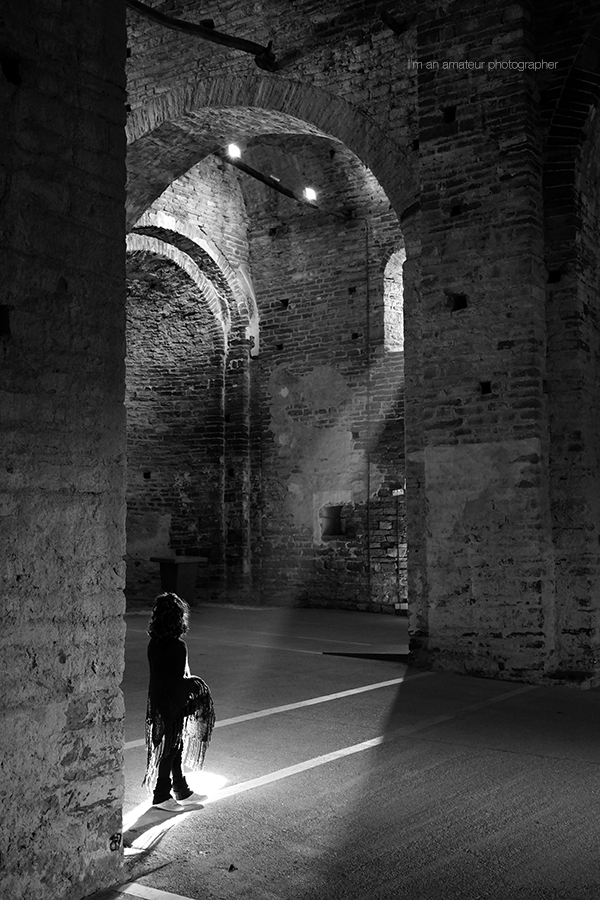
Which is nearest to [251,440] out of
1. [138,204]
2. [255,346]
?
[255,346]

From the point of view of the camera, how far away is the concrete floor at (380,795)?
3.27 meters

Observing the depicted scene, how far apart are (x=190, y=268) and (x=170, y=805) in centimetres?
1150

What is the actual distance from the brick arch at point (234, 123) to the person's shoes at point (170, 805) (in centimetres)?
632

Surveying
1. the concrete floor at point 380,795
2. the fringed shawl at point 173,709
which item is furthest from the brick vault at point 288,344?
the fringed shawl at point 173,709

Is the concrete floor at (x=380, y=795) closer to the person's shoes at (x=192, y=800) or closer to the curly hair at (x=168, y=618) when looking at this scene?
the person's shoes at (x=192, y=800)

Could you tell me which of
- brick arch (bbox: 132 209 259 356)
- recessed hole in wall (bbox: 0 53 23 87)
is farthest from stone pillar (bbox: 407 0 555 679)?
brick arch (bbox: 132 209 259 356)

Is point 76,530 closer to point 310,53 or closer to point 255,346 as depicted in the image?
point 310,53

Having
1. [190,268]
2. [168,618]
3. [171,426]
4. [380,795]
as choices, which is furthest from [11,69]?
[171,426]

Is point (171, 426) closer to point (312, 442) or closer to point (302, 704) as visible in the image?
Result: point (312, 442)

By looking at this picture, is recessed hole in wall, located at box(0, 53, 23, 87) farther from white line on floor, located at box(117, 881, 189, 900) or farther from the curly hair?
white line on floor, located at box(117, 881, 189, 900)

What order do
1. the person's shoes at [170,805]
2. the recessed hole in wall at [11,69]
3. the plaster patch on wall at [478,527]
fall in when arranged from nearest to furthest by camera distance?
the recessed hole in wall at [11,69], the person's shoes at [170,805], the plaster patch on wall at [478,527]

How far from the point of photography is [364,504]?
13.5 meters

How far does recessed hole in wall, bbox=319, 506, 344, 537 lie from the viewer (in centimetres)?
1398

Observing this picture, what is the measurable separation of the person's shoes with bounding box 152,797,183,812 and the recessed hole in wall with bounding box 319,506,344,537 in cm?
993
